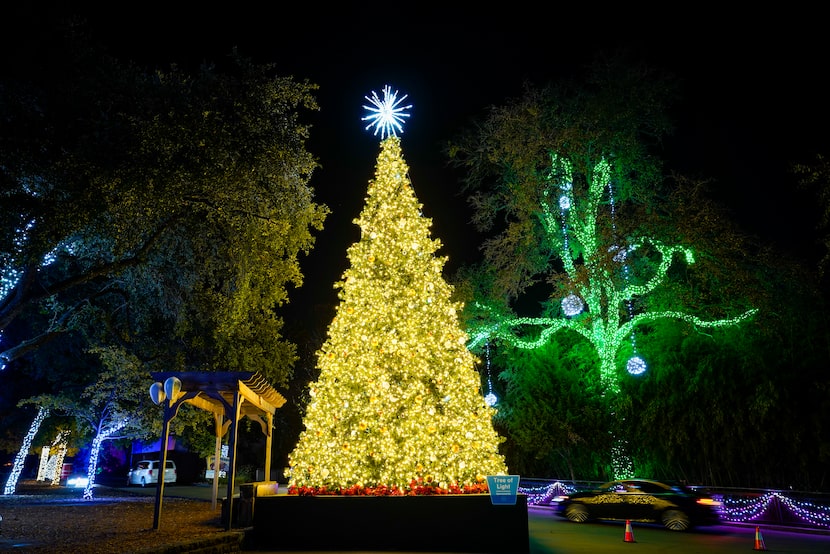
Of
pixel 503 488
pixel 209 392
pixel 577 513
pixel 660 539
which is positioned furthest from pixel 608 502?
pixel 209 392

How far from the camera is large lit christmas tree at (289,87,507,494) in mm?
11109

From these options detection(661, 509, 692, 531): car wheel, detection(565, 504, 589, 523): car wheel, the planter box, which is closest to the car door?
detection(565, 504, 589, 523): car wheel

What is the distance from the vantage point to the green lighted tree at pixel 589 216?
19984 mm

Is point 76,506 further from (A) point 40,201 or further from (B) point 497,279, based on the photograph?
(B) point 497,279

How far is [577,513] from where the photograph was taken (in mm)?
15578

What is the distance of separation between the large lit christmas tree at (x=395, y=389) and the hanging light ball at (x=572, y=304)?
9963 millimetres

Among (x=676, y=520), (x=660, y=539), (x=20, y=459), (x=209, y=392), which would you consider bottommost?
(x=660, y=539)

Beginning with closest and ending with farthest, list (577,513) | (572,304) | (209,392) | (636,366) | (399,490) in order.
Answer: (399,490), (209,392), (577,513), (636,366), (572,304)

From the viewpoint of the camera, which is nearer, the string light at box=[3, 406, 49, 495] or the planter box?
the planter box

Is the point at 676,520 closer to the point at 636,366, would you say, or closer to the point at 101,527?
the point at 636,366

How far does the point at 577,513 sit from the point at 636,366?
6.30 m

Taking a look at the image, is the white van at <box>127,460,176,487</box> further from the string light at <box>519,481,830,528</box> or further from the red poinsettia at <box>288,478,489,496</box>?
the red poinsettia at <box>288,478,489,496</box>

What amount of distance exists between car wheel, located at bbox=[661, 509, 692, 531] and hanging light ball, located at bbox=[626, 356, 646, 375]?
652 cm

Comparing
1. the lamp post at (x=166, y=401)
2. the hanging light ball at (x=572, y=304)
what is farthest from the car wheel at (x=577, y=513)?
the lamp post at (x=166, y=401)
